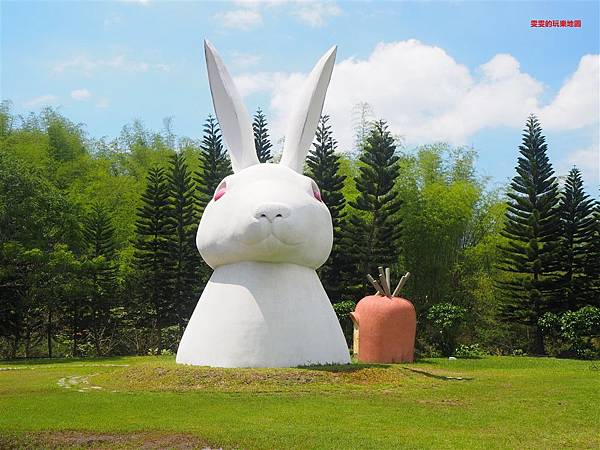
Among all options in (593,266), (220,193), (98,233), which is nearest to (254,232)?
(220,193)

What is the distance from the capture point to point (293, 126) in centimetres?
1141

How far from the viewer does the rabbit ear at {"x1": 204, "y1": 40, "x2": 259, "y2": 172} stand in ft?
36.9

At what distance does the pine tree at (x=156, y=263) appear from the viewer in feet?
73.9

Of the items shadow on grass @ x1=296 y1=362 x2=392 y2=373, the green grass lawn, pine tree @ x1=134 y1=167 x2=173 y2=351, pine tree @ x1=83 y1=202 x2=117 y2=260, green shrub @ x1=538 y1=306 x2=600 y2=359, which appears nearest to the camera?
the green grass lawn

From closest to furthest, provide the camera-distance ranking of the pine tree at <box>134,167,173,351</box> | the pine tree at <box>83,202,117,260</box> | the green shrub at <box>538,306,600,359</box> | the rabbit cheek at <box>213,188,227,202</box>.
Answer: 1. the rabbit cheek at <box>213,188,227,202</box>
2. the green shrub at <box>538,306,600,359</box>
3. the pine tree at <box>134,167,173,351</box>
4. the pine tree at <box>83,202,117,260</box>

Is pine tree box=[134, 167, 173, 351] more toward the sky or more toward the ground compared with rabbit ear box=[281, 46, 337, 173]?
more toward the ground

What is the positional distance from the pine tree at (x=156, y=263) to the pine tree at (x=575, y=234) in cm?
1245

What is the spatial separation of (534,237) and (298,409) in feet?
50.4

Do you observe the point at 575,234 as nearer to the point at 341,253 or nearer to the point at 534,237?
the point at 534,237

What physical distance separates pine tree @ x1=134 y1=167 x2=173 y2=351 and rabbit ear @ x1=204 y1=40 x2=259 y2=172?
11.8 meters

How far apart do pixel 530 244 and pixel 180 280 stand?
36.4 feet

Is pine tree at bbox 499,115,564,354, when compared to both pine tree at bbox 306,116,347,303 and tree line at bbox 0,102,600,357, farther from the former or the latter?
pine tree at bbox 306,116,347,303

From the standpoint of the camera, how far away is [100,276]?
73.0 feet

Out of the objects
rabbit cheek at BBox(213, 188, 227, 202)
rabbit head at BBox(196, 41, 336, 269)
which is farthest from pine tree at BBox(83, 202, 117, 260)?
rabbit cheek at BBox(213, 188, 227, 202)
